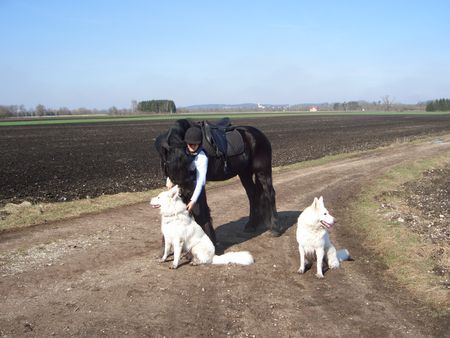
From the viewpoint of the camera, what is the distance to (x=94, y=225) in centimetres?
1085

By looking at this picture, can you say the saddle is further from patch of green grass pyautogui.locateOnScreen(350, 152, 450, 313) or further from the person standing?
patch of green grass pyautogui.locateOnScreen(350, 152, 450, 313)

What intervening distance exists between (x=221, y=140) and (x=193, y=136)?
3.71 feet

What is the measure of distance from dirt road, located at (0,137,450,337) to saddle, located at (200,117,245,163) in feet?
7.04

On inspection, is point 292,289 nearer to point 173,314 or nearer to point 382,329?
point 382,329

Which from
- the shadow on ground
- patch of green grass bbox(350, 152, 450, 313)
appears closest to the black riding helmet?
the shadow on ground

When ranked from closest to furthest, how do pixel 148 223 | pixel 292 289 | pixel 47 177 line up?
pixel 292 289
pixel 148 223
pixel 47 177

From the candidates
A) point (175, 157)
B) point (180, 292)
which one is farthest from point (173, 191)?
point (180, 292)

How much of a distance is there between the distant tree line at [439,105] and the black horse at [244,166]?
535 ft

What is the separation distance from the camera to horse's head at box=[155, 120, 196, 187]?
782 cm

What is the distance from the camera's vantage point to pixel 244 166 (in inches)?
384

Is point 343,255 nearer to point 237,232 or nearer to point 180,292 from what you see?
point 237,232

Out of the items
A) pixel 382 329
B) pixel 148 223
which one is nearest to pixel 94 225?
pixel 148 223

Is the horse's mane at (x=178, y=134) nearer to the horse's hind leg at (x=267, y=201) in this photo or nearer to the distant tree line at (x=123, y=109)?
the horse's hind leg at (x=267, y=201)

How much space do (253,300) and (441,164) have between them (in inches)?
784
